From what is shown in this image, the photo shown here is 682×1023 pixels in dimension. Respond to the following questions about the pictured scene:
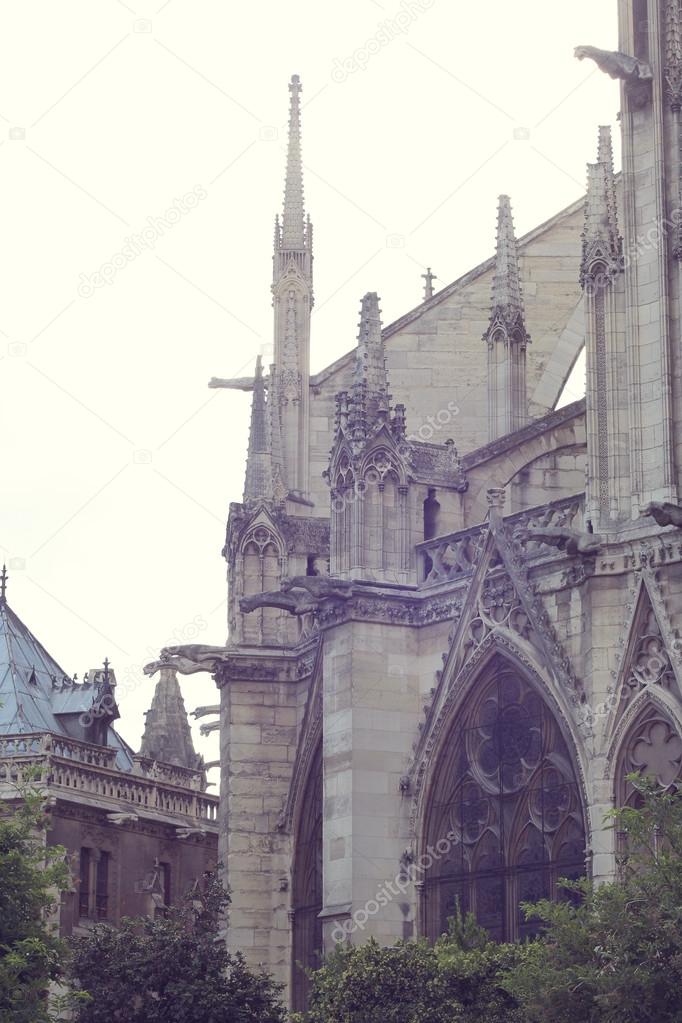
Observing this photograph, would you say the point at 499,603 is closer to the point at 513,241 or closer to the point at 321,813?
the point at 321,813

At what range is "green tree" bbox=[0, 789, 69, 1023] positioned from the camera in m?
37.7

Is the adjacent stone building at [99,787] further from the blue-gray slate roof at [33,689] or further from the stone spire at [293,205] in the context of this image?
the stone spire at [293,205]

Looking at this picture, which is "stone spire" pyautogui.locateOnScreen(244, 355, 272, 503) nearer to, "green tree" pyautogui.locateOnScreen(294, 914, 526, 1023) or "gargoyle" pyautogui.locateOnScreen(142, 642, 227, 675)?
"gargoyle" pyautogui.locateOnScreen(142, 642, 227, 675)

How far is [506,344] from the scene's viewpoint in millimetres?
46906

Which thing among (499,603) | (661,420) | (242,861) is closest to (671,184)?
(661,420)

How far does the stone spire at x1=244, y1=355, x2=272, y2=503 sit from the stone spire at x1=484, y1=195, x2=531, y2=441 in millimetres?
3549

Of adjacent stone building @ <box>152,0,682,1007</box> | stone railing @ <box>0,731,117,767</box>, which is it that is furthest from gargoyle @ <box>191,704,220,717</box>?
stone railing @ <box>0,731,117,767</box>

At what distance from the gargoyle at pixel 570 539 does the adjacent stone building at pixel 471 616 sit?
35 mm

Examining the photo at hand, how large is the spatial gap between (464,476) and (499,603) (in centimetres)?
348

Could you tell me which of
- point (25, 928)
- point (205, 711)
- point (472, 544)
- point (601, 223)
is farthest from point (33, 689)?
point (601, 223)

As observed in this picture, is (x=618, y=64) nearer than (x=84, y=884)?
Yes

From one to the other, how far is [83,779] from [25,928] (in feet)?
65.3

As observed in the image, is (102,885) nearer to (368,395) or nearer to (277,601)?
(277,601)

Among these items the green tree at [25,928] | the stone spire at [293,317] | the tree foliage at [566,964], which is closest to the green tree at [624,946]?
the tree foliage at [566,964]
